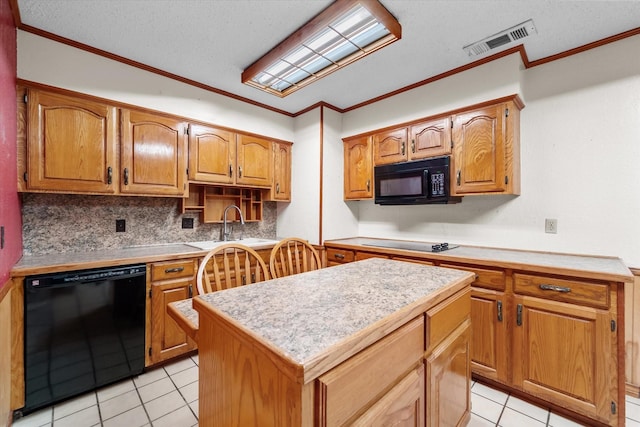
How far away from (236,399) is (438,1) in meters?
2.22

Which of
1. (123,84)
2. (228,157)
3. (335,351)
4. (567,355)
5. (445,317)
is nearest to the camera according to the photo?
(335,351)

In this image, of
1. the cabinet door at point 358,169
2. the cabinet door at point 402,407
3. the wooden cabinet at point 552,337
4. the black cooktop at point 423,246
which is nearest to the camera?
the cabinet door at point 402,407

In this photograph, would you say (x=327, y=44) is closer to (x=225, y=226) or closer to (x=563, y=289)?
(x=225, y=226)

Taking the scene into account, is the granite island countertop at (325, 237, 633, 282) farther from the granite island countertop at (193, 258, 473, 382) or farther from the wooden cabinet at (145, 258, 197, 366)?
the wooden cabinet at (145, 258, 197, 366)

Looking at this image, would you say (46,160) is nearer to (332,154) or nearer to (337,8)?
(337,8)

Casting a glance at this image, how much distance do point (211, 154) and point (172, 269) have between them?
1.17m

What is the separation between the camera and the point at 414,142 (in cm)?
274

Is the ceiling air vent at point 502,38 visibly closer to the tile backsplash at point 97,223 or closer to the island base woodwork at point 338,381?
the island base woodwork at point 338,381

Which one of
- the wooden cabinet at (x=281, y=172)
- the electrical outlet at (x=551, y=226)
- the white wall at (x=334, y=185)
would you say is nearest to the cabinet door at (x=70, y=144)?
the wooden cabinet at (x=281, y=172)

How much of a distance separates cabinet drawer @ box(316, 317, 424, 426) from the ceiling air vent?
2.12 metres

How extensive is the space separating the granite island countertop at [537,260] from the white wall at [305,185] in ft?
3.03

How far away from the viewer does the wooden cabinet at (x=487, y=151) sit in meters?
2.20

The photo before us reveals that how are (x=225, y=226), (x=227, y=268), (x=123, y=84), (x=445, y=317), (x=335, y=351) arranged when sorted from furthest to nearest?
1. (x=225, y=226)
2. (x=123, y=84)
3. (x=227, y=268)
4. (x=445, y=317)
5. (x=335, y=351)

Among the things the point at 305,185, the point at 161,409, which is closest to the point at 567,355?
the point at 161,409
